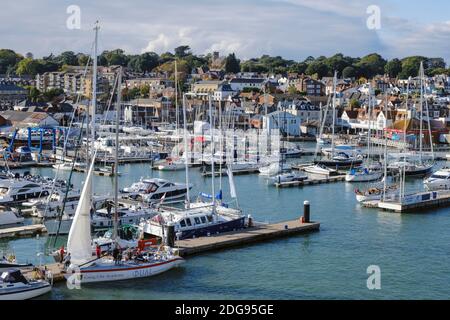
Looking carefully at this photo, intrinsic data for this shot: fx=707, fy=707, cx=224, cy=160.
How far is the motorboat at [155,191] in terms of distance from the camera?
963 inches

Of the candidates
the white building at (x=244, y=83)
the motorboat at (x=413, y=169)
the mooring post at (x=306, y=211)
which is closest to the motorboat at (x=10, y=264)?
the mooring post at (x=306, y=211)

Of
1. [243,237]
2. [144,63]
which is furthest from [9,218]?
[144,63]

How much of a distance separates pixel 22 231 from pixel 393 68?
3281 inches

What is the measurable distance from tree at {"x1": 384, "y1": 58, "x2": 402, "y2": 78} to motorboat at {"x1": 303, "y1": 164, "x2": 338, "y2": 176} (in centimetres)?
6536

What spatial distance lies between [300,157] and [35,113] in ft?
71.2

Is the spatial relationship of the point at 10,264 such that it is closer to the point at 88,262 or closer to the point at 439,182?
the point at 88,262

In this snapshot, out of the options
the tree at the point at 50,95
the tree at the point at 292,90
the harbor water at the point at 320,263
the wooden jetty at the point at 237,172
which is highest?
the tree at the point at 292,90

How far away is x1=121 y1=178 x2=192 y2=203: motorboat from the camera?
24453mm

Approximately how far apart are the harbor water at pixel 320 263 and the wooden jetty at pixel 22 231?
0.43 m

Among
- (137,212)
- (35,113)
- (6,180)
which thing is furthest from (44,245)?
(35,113)

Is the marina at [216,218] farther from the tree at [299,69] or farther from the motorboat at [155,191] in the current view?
the tree at [299,69]

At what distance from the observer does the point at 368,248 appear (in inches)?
722

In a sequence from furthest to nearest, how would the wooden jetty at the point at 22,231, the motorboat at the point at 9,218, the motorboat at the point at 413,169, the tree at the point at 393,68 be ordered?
1. the tree at the point at 393,68
2. the motorboat at the point at 413,169
3. the motorboat at the point at 9,218
4. the wooden jetty at the point at 22,231
